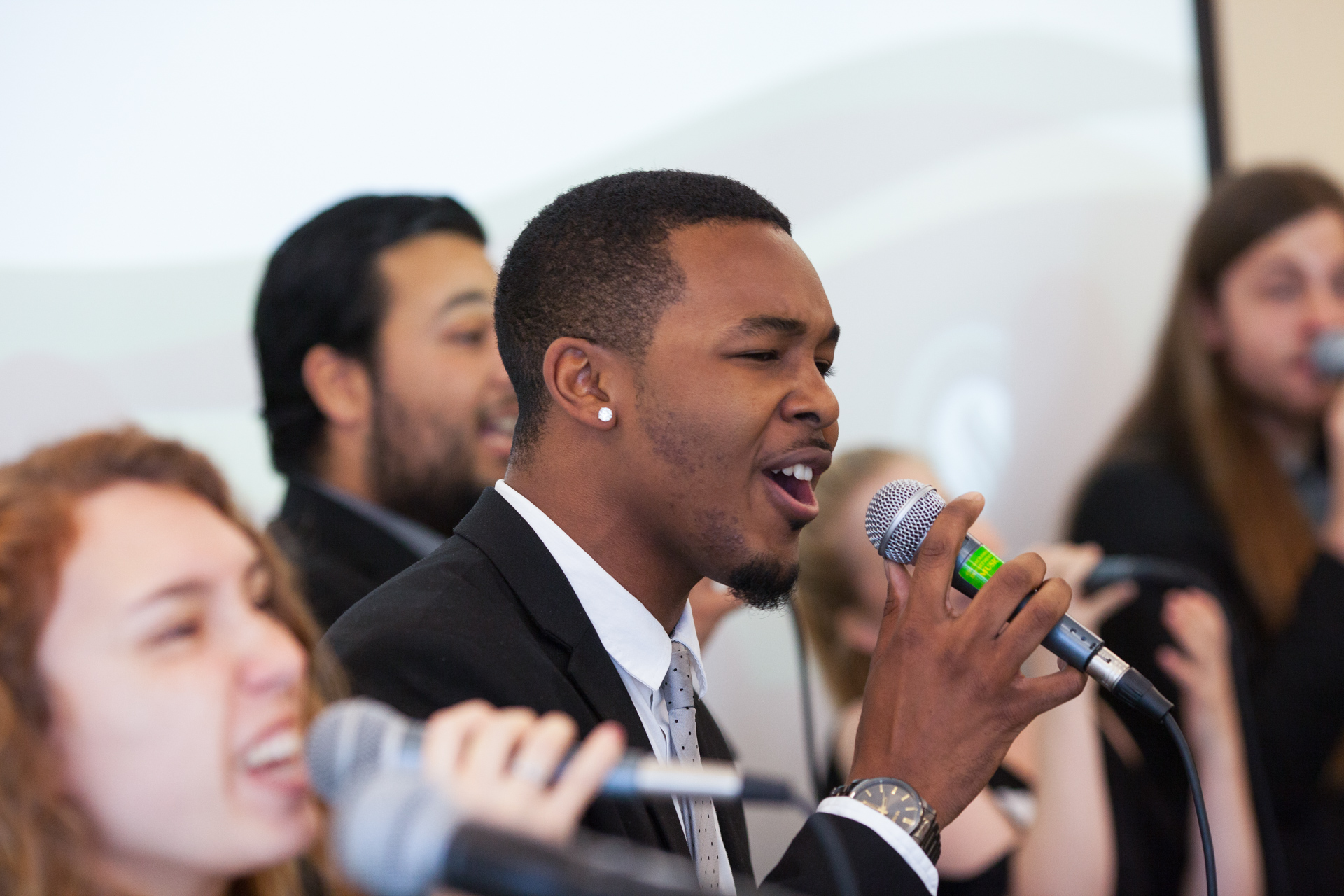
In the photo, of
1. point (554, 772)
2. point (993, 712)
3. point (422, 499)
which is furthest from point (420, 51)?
point (554, 772)

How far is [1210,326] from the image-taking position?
261 centimetres

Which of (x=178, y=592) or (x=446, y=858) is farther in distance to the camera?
(x=178, y=592)

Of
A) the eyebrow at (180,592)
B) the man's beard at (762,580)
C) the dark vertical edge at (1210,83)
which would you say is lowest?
the man's beard at (762,580)

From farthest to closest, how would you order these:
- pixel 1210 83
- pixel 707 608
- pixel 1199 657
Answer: pixel 1210 83 → pixel 1199 657 → pixel 707 608

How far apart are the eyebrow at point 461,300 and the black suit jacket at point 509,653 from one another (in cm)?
76

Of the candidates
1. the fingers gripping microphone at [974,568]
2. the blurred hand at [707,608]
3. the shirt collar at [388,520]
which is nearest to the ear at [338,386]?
the shirt collar at [388,520]

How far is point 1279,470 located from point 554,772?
213 cm

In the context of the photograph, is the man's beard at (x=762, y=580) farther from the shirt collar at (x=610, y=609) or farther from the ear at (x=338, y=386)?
the ear at (x=338, y=386)

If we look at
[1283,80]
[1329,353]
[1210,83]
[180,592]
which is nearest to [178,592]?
[180,592]

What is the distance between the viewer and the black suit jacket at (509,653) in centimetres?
109

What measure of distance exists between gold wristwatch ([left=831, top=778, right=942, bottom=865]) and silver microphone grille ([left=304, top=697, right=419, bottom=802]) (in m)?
0.50

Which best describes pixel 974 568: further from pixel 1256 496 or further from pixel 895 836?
pixel 1256 496

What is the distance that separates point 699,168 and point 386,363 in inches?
30.1

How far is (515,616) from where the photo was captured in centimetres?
119
